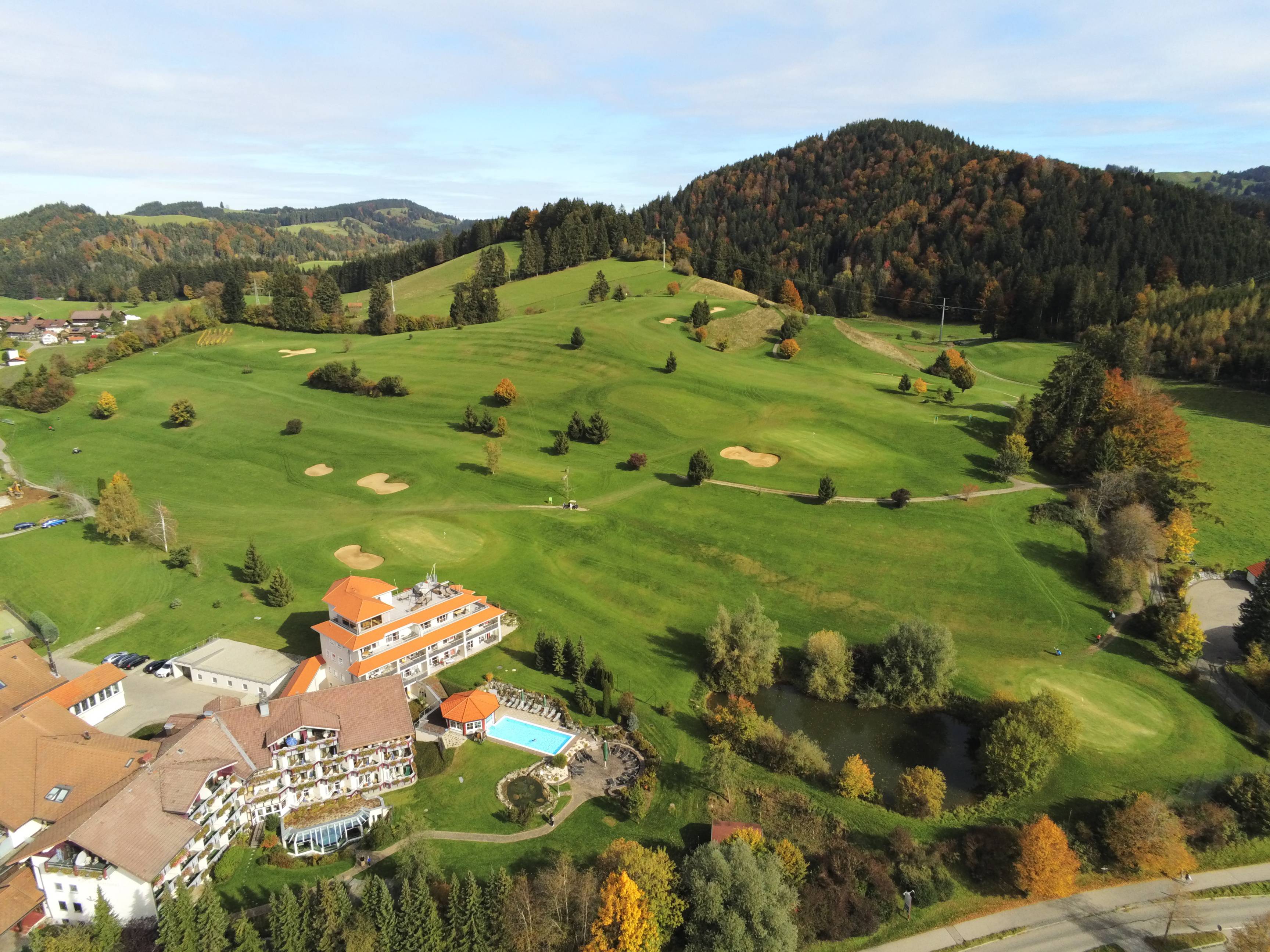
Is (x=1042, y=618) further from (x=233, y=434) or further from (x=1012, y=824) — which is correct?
(x=233, y=434)

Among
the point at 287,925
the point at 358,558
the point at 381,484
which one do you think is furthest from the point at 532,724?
the point at 381,484

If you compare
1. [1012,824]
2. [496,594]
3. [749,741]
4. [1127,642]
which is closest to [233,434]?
[496,594]

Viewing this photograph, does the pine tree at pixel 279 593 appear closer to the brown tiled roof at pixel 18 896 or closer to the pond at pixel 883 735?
the brown tiled roof at pixel 18 896

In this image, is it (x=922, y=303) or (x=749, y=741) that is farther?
(x=922, y=303)

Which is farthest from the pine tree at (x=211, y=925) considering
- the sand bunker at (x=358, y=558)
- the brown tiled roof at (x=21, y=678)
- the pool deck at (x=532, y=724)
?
the sand bunker at (x=358, y=558)

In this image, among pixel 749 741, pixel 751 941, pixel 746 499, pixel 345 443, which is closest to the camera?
pixel 751 941

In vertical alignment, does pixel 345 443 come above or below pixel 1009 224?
below
